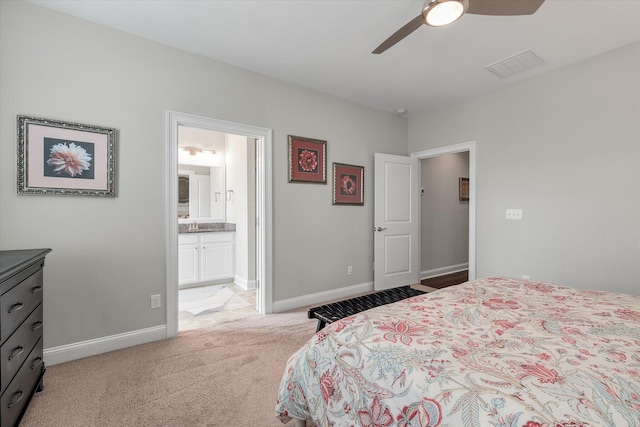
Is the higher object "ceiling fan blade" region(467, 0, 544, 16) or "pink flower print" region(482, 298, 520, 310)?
"ceiling fan blade" region(467, 0, 544, 16)

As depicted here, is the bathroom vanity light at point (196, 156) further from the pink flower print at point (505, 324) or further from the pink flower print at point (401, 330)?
the pink flower print at point (505, 324)

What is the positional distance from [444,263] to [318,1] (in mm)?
4584

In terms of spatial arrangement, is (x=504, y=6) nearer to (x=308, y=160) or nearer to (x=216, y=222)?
(x=308, y=160)

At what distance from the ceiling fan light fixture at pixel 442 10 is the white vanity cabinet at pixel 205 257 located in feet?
12.8

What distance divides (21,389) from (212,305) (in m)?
2.11

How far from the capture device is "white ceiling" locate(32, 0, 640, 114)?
2133 mm

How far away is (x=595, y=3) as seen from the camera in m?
2.07

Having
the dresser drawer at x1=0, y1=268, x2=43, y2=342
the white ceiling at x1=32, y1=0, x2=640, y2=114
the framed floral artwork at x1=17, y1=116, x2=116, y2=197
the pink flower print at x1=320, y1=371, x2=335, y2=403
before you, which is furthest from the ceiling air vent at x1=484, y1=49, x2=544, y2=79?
the dresser drawer at x1=0, y1=268, x2=43, y2=342

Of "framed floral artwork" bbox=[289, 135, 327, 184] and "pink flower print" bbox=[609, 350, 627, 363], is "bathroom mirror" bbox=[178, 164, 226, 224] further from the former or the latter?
"pink flower print" bbox=[609, 350, 627, 363]

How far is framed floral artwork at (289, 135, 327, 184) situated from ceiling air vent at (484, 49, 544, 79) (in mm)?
1947

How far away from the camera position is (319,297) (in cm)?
362

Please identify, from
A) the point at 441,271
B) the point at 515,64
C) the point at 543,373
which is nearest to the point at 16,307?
the point at 543,373

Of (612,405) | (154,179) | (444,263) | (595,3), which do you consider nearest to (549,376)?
(612,405)

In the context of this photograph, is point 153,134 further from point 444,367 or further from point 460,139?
point 460,139
